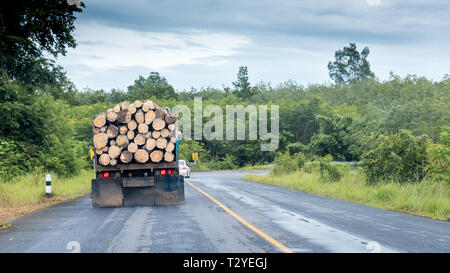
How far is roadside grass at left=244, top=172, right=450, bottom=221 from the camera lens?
14469 mm

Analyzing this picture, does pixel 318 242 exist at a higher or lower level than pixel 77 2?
lower

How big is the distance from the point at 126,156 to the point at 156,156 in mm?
898

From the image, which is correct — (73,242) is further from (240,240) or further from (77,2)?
(77,2)

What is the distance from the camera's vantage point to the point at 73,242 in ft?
30.5

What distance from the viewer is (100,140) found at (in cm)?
1609

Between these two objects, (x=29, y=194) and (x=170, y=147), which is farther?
(x=29, y=194)

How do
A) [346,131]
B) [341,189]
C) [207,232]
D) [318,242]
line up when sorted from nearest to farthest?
[318,242], [207,232], [341,189], [346,131]

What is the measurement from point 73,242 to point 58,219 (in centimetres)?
427

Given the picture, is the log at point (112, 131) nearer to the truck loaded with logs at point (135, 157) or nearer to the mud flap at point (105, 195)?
the truck loaded with logs at point (135, 157)

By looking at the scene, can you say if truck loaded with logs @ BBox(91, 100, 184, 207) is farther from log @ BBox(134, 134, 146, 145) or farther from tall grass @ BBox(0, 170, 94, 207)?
tall grass @ BBox(0, 170, 94, 207)

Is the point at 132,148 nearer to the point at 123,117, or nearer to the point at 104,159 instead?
the point at 104,159

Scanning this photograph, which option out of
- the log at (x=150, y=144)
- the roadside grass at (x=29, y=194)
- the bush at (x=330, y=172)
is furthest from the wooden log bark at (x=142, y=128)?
the bush at (x=330, y=172)

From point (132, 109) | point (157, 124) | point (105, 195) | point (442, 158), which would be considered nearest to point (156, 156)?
point (157, 124)
